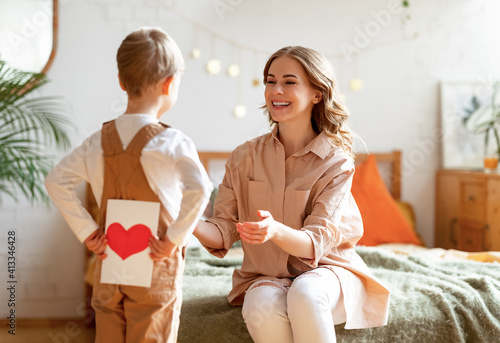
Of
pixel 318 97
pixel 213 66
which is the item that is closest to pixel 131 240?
pixel 318 97

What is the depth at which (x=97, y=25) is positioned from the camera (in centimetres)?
345

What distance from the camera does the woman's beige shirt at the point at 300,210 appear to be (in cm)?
174

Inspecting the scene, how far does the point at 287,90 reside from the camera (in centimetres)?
182

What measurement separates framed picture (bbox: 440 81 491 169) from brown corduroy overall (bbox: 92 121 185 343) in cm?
299

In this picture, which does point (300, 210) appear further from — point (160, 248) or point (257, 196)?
point (160, 248)

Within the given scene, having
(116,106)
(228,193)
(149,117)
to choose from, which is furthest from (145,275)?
(116,106)

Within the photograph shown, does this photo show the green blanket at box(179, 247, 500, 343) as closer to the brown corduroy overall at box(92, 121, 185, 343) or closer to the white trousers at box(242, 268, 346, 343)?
the white trousers at box(242, 268, 346, 343)

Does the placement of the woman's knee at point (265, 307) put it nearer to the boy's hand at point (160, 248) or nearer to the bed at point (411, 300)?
the bed at point (411, 300)

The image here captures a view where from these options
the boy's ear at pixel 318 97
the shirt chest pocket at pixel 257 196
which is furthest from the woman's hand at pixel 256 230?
the boy's ear at pixel 318 97

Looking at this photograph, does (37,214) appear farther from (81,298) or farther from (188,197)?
(188,197)

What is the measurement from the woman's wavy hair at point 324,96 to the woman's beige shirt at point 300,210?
0.21ft

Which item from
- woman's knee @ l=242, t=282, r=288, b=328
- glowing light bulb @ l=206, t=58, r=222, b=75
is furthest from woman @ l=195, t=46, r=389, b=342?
glowing light bulb @ l=206, t=58, r=222, b=75

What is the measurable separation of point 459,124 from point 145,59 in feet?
10.2

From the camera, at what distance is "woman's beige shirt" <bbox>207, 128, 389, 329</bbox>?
5.72 ft
